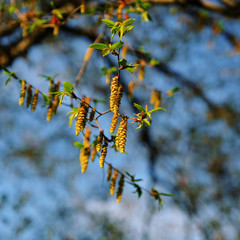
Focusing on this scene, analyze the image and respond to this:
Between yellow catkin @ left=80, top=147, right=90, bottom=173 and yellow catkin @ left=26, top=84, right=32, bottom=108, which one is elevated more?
yellow catkin @ left=26, top=84, right=32, bottom=108

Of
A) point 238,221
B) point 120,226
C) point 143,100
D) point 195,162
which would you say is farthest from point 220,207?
point 143,100

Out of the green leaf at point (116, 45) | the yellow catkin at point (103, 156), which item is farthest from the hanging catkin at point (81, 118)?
the green leaf at point (116, 45)

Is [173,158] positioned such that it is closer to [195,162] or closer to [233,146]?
[195,162]

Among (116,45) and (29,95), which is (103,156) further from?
(29,95)

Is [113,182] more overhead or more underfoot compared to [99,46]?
more underfoot

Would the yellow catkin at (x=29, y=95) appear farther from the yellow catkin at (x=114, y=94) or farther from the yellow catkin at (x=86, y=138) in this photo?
the yellow catkin at (x=114, y=94)

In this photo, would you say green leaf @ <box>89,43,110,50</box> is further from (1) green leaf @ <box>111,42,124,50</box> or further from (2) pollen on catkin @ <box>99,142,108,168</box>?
(2) pollen on catkin @ <box>99,142,108,168</box>

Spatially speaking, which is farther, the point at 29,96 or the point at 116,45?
the point at 29,96

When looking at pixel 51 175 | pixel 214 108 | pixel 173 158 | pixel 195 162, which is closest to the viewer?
pixel 214 108

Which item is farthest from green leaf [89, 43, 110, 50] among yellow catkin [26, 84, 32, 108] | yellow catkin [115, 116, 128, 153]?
yellow catkin [26, 84, 32, 108]

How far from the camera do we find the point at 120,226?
671cm

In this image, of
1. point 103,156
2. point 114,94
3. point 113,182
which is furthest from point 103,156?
point 113,182

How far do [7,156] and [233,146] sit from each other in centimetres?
567

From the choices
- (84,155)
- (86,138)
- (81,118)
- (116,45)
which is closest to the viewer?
(116,45)
